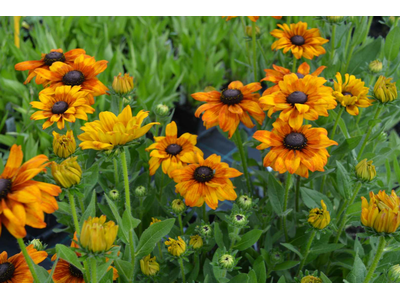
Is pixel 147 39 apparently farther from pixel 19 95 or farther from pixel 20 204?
pixel 20 204

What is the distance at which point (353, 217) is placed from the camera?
74 centimetres

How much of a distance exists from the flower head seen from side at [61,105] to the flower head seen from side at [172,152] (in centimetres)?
13

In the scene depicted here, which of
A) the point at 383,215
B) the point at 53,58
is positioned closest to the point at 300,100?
the point at 383,215

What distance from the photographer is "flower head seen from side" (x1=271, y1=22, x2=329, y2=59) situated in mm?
828

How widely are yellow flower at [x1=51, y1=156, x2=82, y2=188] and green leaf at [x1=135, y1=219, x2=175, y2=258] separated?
156mm

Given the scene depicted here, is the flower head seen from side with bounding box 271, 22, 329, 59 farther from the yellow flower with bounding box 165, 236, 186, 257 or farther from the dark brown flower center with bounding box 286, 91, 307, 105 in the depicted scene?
the yellow flower with bounding box 165, 236, 186, 257

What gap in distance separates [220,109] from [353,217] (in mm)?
312

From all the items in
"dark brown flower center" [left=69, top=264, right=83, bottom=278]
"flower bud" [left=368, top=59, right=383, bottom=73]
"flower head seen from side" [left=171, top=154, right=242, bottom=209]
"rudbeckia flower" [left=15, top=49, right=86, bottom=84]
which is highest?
"rudbeckia flower" [left=15, top=49, right=86, bottom=84]

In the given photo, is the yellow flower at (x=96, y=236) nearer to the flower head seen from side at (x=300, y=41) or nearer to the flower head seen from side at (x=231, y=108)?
the flower head seen from side at (x=231, y=108)

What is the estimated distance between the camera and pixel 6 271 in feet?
1.77

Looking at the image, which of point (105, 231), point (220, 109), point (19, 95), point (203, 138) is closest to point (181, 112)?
point (203, 138)

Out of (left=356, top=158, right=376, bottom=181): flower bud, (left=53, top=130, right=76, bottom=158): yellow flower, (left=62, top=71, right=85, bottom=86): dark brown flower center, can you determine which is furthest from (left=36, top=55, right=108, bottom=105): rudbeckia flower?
(left=356, top=158, right=376, bottom=181): flower bud

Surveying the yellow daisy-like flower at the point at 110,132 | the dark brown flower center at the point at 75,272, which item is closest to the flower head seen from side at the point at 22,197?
the yellow daisy-like flower at the point at 110,132

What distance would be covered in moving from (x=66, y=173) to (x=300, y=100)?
0.36 m
